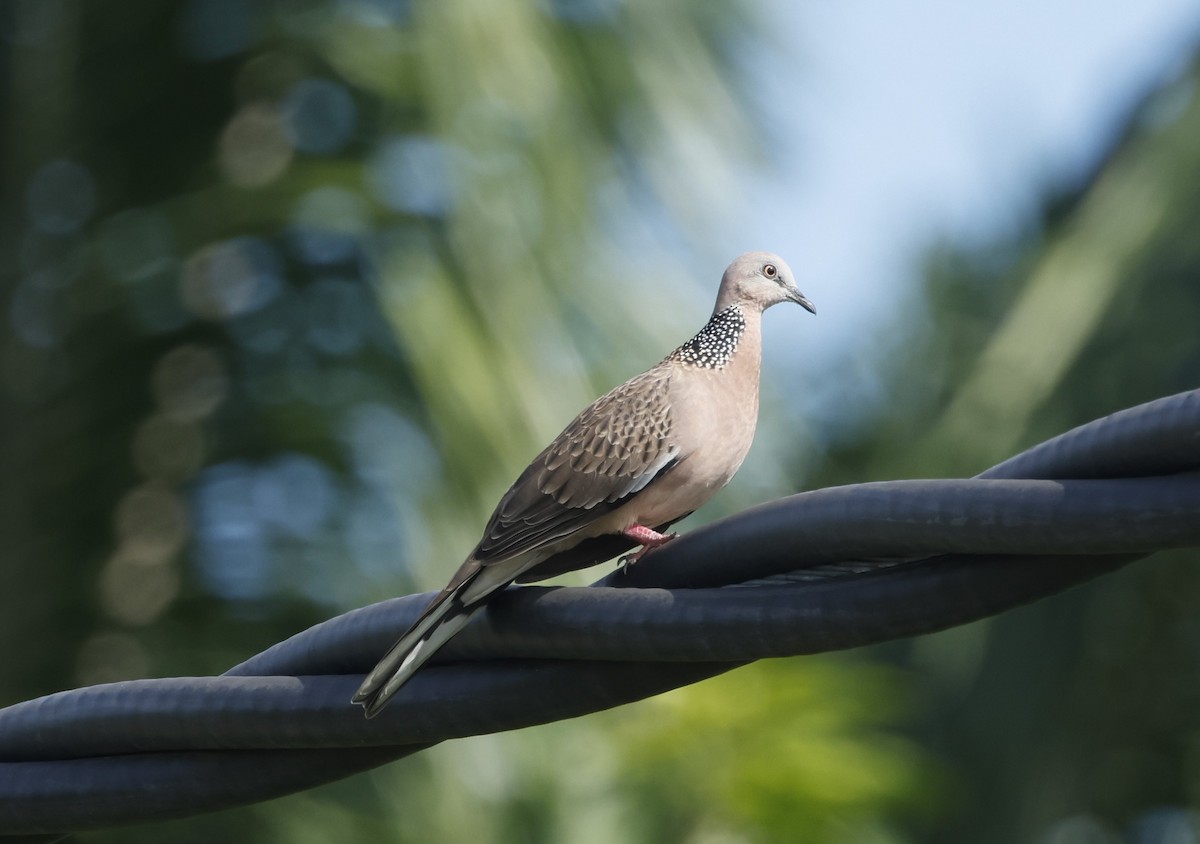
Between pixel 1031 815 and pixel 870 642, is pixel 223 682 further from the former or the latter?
pixel 1031 815

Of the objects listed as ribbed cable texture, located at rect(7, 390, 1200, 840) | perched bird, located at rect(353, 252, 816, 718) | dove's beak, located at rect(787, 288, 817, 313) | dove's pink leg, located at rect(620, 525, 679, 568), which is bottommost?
ribbed cable texture, located at rect(7, 390, 1200, 840)

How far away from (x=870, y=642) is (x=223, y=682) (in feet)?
3.98

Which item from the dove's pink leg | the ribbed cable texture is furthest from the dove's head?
the ribbed cable texture

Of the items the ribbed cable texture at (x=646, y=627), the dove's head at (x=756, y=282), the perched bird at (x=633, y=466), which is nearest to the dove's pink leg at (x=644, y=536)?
the perched bird at (x=633, y=466)

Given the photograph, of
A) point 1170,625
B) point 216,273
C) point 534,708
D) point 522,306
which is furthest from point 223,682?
point 1170,625

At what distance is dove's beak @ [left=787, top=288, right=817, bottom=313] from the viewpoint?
15.8ft

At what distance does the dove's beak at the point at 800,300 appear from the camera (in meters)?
4.82

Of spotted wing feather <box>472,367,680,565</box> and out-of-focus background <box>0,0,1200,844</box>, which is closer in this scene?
spotted wing feather <box>472,367,680,565</box>

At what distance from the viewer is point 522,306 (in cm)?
745

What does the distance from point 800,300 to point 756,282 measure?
207 millimetres

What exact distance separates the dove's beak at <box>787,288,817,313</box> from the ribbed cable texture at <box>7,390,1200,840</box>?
1868 millimetres

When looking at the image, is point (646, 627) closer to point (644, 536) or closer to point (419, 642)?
point (419, 642)

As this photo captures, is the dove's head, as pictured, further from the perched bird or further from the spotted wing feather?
the spotted wing feather

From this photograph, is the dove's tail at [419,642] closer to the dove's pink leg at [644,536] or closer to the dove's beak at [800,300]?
the dove's pink leg at [644,536]
